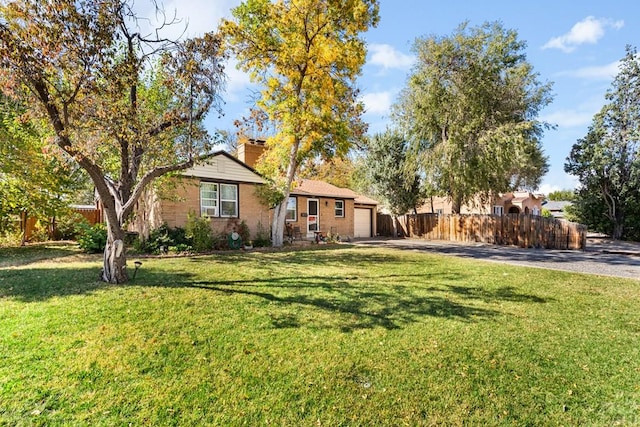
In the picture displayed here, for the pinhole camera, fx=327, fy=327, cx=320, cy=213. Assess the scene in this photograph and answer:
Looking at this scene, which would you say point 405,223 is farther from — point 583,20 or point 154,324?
point 154,324

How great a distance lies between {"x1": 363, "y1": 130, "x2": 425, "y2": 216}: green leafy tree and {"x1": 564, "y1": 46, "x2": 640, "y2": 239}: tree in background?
11743mm

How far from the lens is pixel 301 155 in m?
15.0

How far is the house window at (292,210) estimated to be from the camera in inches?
733

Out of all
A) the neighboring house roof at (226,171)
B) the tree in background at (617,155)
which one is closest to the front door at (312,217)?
the neighboring house roof at (226,171)

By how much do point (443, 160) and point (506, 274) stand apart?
12.0 metres

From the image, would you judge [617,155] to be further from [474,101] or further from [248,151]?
[248,151]

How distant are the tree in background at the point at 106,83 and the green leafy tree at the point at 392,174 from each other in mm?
17161

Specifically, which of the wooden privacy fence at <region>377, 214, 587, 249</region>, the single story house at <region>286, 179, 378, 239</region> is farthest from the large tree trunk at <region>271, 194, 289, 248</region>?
the wooden privacy fence at <region>377, 214, 587, 249</region>

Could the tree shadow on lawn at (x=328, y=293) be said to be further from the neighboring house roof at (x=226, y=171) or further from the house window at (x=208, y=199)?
the neighboring house roof at (x=226, y=171)

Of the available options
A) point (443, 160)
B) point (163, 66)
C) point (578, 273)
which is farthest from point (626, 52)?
point (163, 66)

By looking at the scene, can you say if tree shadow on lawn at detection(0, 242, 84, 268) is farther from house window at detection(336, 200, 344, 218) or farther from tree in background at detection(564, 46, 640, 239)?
tree in background at detection(564, 46, 640, 239)

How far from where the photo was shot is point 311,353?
3998 mm

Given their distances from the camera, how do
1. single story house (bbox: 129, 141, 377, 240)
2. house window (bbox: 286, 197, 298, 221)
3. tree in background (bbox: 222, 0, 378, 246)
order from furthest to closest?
house window (bbox: 286, 197, 298, 221)
single story house (bbox: 129, 141, 377, 240)
tree in background (bbox: 222, 0, 378, 246)

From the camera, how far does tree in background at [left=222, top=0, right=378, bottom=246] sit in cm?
1307
